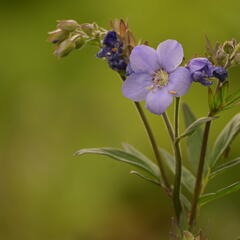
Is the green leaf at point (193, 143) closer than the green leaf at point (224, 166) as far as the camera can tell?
No

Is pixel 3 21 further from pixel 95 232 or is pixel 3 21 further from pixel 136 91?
pixel 136 91

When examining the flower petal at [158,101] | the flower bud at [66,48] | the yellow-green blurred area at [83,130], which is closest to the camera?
the flower petal at [158,101]

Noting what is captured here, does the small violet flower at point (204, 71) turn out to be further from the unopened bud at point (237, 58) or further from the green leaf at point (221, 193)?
the green leaf at point (221, 193)

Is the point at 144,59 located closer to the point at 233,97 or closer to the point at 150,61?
the point at 150,61

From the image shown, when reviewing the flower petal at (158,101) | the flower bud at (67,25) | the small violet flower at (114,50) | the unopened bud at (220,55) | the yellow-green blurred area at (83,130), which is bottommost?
the yellow-green blurred area at (83,130)

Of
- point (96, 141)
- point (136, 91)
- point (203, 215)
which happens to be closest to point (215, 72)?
point (136, 91)

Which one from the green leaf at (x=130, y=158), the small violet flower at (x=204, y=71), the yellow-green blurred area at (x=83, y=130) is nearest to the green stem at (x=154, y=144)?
the green leaf at (x=130, y=158)

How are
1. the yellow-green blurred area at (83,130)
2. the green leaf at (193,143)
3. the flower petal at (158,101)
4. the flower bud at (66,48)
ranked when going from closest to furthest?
the flower petal at (158,101) → the flower bud at (66,48) → the green leaf at (193,143) → the yellow-green blurred area at (83,130)
